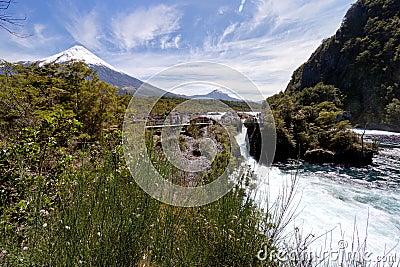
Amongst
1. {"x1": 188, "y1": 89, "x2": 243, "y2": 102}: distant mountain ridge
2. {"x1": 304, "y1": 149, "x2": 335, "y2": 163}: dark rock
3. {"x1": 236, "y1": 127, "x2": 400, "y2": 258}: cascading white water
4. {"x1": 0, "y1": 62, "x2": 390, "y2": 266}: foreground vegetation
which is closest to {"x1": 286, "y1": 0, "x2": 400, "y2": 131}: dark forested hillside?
{"x1": 304, "y1": 149, "x2": 335, "y2": 163}: dark rock

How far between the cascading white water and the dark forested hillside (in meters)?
25.3

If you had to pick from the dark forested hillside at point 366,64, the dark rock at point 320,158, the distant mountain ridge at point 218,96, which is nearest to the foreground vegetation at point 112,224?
the distant mountain ridge at point 218,96

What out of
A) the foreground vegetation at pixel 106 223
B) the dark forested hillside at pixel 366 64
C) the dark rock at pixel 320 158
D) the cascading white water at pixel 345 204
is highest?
the dark forested hillside at pixel 366 64

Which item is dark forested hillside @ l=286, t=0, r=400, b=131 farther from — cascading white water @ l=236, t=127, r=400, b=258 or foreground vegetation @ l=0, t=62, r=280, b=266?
foreground vegetation @ l=0, t=62, r=280, b=266

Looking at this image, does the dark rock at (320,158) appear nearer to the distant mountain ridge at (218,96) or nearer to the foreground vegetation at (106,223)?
the foreground vegetation at (106,223)

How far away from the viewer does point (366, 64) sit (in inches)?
1499

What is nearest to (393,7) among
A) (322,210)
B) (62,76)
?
(322,210)

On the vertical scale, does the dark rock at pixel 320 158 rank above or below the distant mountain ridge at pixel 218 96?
below

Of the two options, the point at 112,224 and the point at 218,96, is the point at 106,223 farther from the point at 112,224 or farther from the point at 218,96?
the point at 218,96

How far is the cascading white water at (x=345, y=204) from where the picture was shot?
477cm

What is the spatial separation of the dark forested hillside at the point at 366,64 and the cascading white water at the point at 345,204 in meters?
25.3

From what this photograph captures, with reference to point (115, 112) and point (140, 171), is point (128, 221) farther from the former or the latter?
point (115, 112)

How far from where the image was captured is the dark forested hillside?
33.6 metres

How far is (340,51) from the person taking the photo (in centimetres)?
4444
